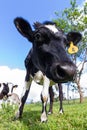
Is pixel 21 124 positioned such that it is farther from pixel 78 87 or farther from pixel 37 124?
pixel 78 87

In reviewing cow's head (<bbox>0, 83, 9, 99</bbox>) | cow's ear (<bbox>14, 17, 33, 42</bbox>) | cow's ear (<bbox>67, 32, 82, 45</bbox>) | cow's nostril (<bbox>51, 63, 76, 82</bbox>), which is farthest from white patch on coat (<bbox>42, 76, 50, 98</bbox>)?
cow's head (<bbox>0, 83, 9, 99</bbox>)

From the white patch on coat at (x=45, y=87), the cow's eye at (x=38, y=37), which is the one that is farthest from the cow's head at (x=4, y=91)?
the cow's eye at (x=38, y=37)

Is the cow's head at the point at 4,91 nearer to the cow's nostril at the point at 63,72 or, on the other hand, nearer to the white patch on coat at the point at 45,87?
the white patch on coat at the point at 45,87

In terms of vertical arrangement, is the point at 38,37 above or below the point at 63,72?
above

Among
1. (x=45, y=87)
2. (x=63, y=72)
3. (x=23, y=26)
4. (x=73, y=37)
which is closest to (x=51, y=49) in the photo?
(x=63, y=72)

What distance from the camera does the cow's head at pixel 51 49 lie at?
5770 millimetres

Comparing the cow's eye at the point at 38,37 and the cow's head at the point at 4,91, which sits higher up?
the cow's head at the point at 4,91

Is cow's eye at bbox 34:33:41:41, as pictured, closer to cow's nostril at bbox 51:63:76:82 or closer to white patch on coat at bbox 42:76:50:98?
cow's nostril at bbox 51:63:76:82

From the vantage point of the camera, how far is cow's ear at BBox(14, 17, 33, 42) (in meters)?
7.84

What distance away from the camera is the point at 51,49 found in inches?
264

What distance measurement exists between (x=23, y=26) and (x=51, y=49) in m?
1.43

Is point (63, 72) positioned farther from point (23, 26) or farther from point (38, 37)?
point (23, 26)

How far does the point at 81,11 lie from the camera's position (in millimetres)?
40688

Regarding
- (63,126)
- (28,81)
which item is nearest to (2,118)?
(28,81)
